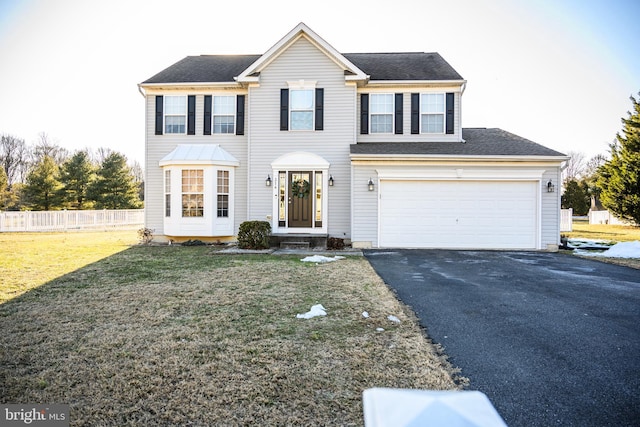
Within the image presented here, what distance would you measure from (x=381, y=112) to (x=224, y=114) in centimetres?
611

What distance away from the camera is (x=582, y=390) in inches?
113

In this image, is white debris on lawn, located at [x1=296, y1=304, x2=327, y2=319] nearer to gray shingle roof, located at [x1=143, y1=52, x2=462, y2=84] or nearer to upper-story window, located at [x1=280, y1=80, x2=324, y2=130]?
upper-story window, located at [x1=280, y1=80, x2=324, y2=130]

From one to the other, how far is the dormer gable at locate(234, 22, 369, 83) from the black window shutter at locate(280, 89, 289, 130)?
1062mm

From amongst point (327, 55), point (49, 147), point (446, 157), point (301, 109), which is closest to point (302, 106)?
point (301, 109)

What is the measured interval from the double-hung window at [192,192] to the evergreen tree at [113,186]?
60.0 ft

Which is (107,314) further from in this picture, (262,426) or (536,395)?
(536,395)

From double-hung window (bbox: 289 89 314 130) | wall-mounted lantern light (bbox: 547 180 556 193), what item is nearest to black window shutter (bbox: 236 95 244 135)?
double-hung window (bbox: 289 89 314 130)

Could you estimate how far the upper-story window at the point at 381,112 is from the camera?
13430 mm

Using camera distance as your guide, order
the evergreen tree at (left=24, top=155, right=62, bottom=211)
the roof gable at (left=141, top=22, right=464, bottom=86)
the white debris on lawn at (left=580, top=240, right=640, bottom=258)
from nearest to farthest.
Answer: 1. the white debris on lawn at (left=580, top=240, right=640, bottom=258)
2. the roof gable at (left=141, top=22, right=464, bottom=86)
3. the evergreen tree at (left=24, top=155, right=62, bottom=211)

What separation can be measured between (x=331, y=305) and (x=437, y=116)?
1053 cm

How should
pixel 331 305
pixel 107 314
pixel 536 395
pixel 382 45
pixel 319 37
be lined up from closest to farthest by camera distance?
pixel 536 395 → pixel 107 314 → pixel 331 305 → pixel 319 37 → pixel 382 45

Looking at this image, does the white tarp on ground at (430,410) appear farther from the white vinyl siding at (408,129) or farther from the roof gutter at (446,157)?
the white vinyl siding at (408,129)

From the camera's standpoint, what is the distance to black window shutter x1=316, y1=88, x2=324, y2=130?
12.8 m

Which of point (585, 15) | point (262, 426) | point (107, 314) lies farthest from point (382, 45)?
point (262, 426)
